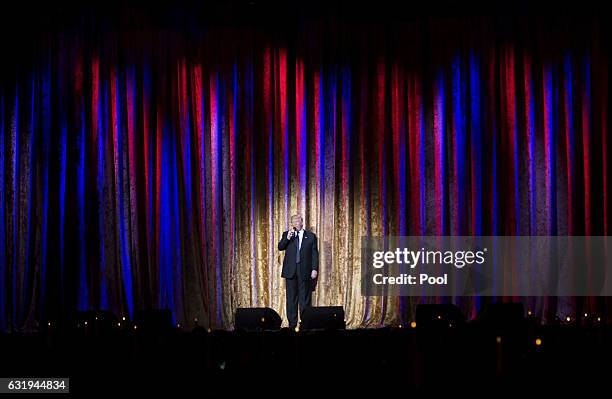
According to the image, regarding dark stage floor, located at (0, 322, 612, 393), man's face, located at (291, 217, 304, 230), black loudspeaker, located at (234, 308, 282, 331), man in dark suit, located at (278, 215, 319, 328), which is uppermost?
man's face, located at (291, 217, 304, 230)

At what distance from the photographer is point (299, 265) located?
10102 mm

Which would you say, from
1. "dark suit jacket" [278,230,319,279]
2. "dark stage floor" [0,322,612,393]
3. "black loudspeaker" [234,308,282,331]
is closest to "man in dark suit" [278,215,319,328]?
"dark suit jacket" [278,230,319,279]

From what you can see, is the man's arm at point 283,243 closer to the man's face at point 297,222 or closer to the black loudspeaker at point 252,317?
the man's face at point 297,222

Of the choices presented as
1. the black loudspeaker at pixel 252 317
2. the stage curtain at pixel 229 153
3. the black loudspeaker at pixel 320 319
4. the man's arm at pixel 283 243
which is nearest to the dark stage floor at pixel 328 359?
the black loudspeaker at pixel 320 319

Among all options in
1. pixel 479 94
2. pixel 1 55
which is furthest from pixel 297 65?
pixel 1 55

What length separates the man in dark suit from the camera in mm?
10062

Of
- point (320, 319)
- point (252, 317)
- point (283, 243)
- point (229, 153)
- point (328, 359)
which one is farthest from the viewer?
point (229, 153)

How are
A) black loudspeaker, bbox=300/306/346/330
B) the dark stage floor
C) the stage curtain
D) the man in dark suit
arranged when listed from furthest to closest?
the stage curtain
the man in dark suit
black loudspeaker, bbox=300/306/346/330
the dark stage floor

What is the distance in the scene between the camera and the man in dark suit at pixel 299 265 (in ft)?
33.0

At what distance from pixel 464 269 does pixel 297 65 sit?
3.38 m

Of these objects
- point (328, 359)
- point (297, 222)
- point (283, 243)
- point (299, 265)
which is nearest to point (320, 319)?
point (299, 265)

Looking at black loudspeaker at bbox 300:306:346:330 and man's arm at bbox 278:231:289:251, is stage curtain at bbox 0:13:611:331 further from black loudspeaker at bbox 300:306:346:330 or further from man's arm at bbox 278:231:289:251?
black loudspeaker at bbox 300:306:346:330

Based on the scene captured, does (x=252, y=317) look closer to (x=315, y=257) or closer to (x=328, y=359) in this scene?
(x=315, y=257)

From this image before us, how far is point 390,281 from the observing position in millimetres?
10594
